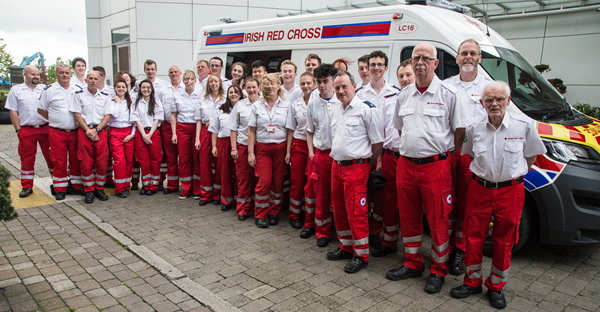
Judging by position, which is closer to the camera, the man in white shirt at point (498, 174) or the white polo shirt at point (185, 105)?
the man in white shirt at point (498, 174)

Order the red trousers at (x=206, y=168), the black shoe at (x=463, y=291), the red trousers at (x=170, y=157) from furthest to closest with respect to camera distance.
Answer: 1. the red trousers at (x=170, y=157)
2. the red trousers at (x=206, y=168)
3. the black shoe at (x=463, y=291)

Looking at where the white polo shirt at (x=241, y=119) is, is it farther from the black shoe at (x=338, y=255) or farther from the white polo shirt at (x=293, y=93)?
the black shoe at (x=338, y=255)

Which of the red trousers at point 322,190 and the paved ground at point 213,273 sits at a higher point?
the red trousers at point 322,190

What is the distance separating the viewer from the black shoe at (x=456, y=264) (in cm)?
429

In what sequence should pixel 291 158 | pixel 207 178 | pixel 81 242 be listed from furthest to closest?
pixel 207 178
pixel 291 158
pixel 81 242

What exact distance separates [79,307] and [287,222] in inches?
116

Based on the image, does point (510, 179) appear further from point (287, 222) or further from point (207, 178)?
point (207, 178)

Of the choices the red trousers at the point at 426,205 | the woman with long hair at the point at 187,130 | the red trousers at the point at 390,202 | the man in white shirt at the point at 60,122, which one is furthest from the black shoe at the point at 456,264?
the man in white shirt at the point at 60,122

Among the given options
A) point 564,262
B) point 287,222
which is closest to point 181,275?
point 287,222

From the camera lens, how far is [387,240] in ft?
15.8

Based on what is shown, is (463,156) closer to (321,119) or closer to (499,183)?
(499,183)

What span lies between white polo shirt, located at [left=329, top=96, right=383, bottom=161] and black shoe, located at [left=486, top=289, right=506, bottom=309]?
5.48 feet

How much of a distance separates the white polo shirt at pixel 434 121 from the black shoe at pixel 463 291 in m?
1.22

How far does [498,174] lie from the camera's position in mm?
3529
